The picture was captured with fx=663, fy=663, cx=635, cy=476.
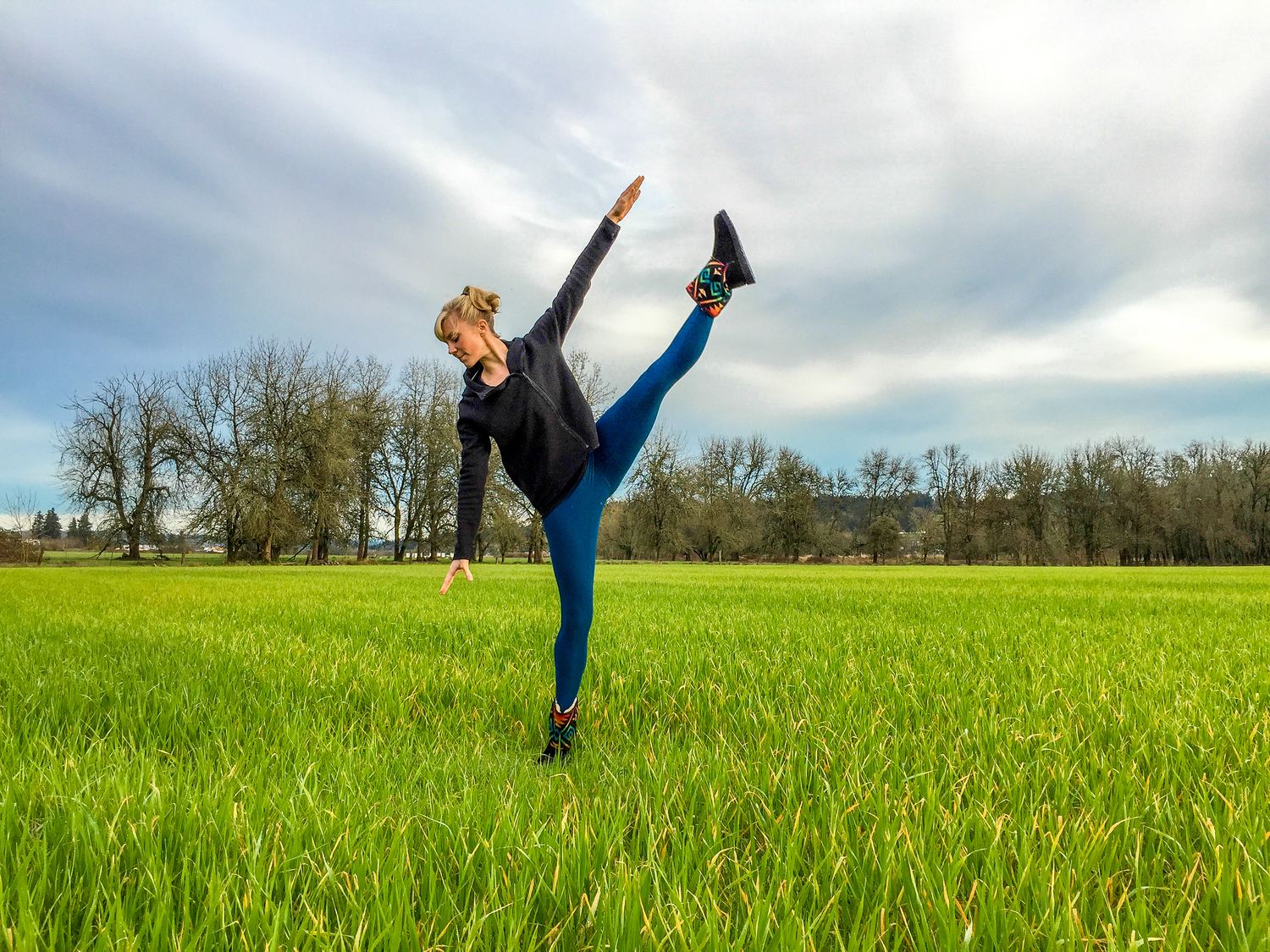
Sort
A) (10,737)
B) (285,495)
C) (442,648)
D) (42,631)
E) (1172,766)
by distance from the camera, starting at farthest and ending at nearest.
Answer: (285,495) → (42,631) → (442,648) → (10,737) → (1172,766)

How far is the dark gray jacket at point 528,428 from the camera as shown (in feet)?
10.5

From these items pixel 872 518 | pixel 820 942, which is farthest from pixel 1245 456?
pixel 820 942

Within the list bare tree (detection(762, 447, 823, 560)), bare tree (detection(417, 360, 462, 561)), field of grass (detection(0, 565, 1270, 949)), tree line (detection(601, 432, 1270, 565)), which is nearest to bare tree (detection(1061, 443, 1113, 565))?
tree line (detection(601, 432, 1270, 565))

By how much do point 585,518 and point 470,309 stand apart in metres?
1.18

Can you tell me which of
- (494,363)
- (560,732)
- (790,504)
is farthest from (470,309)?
(790,504)

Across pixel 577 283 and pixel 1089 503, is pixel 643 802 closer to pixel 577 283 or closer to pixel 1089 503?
pixel 577 283

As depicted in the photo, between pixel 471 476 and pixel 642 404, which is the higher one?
pixel 642 404

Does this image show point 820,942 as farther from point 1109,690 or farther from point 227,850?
point 1109,690

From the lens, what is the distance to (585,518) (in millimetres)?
3225

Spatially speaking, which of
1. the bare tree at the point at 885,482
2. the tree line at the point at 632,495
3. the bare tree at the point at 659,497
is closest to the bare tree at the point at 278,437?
the tree line at the point at 632,495

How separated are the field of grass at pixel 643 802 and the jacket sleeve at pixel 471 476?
111 centimetres

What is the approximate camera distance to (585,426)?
3.28 metres

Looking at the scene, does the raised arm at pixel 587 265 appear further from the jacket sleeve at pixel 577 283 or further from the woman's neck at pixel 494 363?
the woman's neck at pixel 494 363

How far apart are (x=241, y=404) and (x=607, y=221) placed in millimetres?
44224
